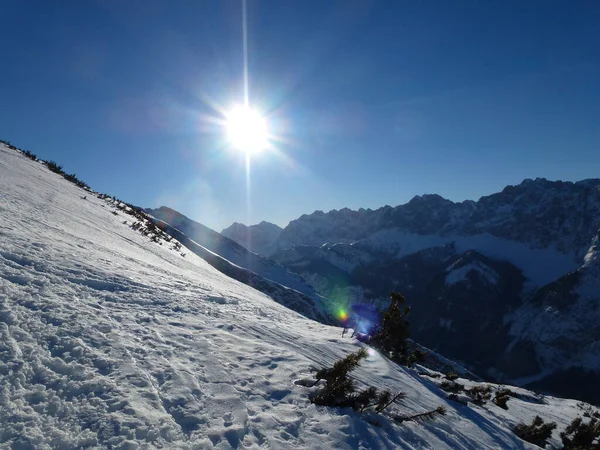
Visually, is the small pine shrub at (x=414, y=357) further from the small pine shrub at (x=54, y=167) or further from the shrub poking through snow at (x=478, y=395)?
the small pine shrub at (x=54, y=167)

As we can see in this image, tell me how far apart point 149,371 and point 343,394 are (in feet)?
11.4

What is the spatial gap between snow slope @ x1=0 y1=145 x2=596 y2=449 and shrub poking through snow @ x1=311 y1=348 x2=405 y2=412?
23cm

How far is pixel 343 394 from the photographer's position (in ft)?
22.7

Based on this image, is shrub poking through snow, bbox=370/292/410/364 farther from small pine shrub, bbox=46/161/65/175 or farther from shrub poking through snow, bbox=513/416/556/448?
small pine shrub, bbox=46/161/65/175

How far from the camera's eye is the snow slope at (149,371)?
14.9 feet

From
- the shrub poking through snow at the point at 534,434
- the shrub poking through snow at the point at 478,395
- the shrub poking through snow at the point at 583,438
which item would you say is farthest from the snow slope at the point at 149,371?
the shrub poking through snow at the point at 583,438

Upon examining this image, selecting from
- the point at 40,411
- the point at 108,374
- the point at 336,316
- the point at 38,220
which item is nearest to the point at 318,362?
the point at 108,374

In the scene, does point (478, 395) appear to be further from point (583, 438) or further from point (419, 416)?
point (419, 416)

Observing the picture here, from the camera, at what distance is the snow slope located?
14.9ft

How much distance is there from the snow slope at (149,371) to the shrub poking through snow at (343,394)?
9.1 inches

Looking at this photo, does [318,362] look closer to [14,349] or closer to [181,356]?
[181,356]

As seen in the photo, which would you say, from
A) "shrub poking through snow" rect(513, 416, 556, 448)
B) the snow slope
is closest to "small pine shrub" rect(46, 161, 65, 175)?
the snow slope

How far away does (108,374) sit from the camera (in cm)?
530

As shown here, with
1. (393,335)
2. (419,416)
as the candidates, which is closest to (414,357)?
(393,335)
